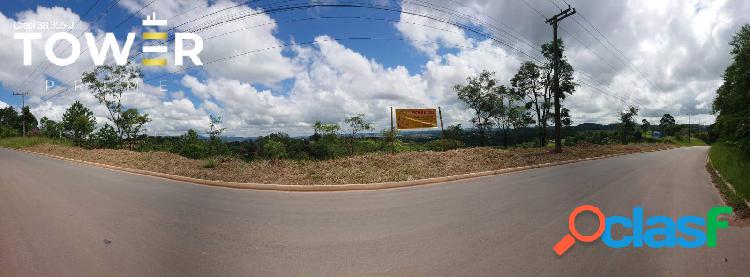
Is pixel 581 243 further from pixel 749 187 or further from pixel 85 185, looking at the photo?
pixel 85 185

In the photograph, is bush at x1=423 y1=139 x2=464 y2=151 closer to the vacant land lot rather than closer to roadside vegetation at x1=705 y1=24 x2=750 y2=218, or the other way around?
the vacant land lot

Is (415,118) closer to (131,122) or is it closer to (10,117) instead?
(131,122)

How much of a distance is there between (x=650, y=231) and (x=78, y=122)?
42.0 m

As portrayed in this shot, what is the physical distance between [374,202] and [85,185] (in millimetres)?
9209

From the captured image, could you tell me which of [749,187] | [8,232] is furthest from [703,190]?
[8,232]

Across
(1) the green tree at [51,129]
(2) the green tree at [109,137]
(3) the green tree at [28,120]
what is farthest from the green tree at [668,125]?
(3) the green tree at [28,120]

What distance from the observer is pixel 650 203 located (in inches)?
303

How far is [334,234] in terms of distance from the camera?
509 centimetres

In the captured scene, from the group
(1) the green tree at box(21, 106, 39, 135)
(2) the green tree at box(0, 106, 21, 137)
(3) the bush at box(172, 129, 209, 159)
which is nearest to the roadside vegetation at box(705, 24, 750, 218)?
(3) the bush at box(172, 129, 209, 159)

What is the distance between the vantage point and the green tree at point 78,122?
31.8 m

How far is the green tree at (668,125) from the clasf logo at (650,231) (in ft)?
432

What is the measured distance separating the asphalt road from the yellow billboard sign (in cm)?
593

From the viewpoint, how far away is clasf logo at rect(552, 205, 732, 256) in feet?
15.4

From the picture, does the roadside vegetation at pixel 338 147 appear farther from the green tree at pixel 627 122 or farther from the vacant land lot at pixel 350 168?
the green tree at pixel 627 122
